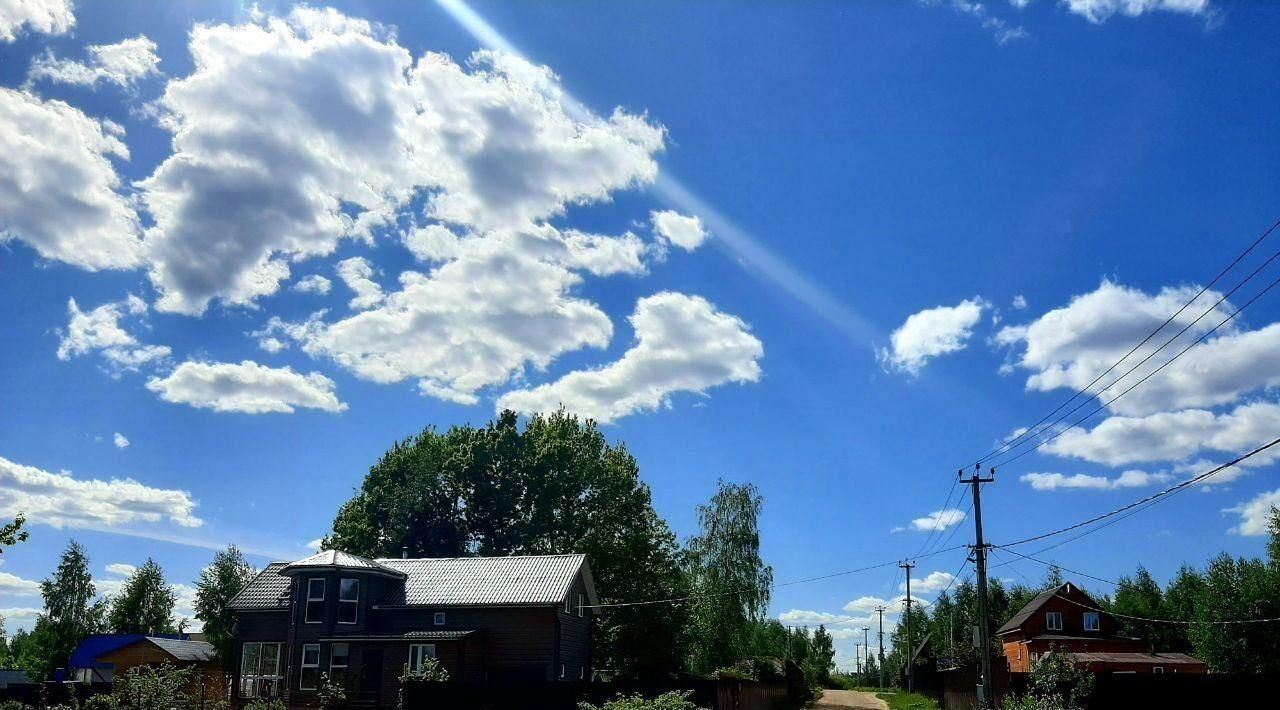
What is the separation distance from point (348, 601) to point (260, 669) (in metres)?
4.86

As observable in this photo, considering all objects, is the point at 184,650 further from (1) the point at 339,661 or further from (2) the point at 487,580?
(2) the point at 487,580

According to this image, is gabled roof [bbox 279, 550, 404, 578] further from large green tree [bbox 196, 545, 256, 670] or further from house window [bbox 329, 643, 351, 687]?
large green tree [bbox 196, 545, 256, 670]

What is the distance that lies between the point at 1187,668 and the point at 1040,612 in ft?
30.8

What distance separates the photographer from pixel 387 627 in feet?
129

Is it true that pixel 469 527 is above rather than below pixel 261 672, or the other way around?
above

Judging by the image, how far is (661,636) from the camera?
153 feet

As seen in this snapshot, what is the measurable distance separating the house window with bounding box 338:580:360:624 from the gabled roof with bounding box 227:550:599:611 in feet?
2.85

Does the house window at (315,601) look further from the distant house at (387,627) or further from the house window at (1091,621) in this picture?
the house window at (1091,621)

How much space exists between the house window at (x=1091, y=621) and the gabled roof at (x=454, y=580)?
38.8 m

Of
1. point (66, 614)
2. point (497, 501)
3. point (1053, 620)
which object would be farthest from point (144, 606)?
point (1053, 620)

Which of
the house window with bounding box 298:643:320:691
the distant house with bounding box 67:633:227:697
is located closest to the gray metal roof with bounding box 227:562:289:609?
the house window with bounding box 298:643:320:691

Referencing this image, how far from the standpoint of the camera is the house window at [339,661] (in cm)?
3766

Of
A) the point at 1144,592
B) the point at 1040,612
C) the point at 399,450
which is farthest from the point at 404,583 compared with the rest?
the point at 1144,592

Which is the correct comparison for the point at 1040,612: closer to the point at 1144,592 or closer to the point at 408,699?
the point at 1144,592
